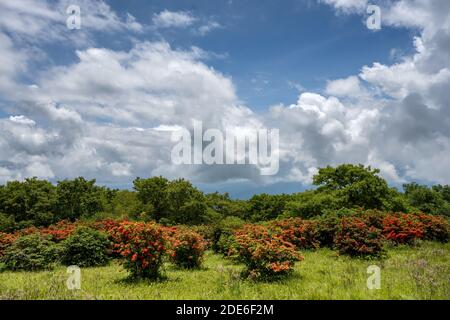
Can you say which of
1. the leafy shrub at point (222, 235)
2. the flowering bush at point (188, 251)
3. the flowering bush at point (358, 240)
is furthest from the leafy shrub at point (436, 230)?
the flowering bush at point (188, 251)

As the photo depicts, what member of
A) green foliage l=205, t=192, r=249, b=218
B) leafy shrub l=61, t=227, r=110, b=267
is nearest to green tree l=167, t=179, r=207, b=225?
green foliage l=205, t=192, r=249, b=218

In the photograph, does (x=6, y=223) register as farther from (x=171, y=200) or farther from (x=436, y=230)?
(x=436, y=230)

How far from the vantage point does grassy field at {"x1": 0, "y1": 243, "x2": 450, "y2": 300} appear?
901 centimetres

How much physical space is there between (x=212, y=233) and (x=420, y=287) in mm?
15117

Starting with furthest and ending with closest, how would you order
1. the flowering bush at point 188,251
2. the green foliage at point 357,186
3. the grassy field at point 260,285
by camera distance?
the green foliage at point 357,186 < the flowering bush at point 188,251 < the grassy field at point 260,285

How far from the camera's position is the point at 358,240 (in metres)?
16.8

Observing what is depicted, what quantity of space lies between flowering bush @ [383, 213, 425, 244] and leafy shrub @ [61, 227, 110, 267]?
15.9 metres

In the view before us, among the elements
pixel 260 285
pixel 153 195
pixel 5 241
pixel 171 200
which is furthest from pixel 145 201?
pixel 260 285

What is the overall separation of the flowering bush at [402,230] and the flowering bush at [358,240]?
13.0ft

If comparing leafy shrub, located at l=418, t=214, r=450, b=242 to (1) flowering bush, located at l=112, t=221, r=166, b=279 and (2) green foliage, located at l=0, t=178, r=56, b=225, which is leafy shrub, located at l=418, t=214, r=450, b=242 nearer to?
(1) flowering bush, located at l=112, t=221, r=166, b=279

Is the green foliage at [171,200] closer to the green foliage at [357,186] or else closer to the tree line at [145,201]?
the tree line at [145,201]

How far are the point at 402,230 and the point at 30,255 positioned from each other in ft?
65.5

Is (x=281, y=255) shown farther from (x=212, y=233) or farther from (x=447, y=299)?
(x=212, y=233)

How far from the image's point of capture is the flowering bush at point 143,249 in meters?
12.4
